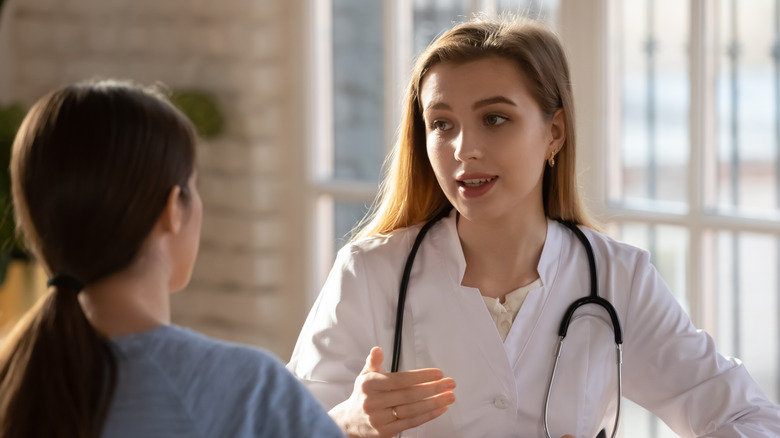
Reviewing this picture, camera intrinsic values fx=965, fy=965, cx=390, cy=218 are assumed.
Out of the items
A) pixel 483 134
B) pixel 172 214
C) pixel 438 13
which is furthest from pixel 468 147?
pixel 438 13

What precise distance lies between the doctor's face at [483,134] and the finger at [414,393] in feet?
1.23

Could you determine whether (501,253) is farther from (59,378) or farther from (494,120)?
(59,378)

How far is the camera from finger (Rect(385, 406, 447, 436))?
1385 mm

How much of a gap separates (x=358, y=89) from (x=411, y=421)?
1.85 m

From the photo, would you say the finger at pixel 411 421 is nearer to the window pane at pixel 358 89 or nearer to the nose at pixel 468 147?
the nose at pixel 468 147

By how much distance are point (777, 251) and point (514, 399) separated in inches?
41.3

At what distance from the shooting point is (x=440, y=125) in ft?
5.57

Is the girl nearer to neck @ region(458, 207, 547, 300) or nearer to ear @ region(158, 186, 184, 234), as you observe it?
ear @ region(158, 186, 184, 234)

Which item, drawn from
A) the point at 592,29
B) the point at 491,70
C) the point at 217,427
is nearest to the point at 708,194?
the point at 592,29

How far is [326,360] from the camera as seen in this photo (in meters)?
1.67

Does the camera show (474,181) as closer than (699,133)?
Yes

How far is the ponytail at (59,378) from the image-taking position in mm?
967

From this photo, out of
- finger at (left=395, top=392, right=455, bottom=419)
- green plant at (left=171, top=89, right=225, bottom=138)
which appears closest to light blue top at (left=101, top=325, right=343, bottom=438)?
finger at (left=395, top=392, right=455, bottom=419)

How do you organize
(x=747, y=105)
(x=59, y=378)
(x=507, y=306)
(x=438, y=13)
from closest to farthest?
(x=59, y=378), (x=507, y=306), (x=747, y=105), (x=438, y=13)
